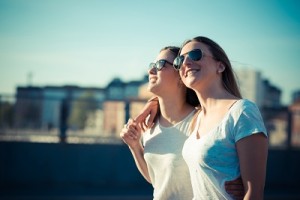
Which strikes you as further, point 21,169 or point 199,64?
point 21,169

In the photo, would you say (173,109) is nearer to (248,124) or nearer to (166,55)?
(166,55)

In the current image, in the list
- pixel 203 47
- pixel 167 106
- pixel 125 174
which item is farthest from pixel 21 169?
pixel 203 47

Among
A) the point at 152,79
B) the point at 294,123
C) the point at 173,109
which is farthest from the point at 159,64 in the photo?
the point at 294,123

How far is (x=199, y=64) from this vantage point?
7.72 feet

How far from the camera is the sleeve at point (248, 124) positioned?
1.96 m

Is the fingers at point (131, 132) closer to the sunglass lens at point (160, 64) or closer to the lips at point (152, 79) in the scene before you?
the lips at point (152, 79)

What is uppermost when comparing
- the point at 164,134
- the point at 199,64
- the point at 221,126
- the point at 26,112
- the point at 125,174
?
the point at 199,64

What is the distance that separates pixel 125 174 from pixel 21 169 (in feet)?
9.37

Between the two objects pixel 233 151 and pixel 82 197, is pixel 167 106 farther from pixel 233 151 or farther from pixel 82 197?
pixel 82 197

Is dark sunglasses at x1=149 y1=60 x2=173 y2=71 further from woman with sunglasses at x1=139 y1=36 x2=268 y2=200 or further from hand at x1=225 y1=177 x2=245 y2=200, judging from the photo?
hand at x1=225 y1=177 x2=245 y2=200

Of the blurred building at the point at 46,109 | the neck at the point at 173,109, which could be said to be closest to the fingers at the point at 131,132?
the neck at the point at 173,109

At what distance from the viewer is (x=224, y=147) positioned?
2.02 m

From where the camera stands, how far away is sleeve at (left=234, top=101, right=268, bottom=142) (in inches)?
77.0

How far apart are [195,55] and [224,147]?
614 mm
